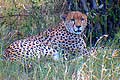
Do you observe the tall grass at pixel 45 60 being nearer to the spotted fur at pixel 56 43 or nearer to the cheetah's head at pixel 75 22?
the spotted fur at pixel 56 43

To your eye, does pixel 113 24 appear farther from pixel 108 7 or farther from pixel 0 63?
pixel 0 63

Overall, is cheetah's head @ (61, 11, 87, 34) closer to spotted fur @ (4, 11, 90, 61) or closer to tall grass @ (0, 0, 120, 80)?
spotted fur @ (4, 11, 90, 61)

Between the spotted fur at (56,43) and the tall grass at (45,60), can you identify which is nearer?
the tall grass at (45,60)

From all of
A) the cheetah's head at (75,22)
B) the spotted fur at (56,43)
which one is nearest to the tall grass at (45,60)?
the spotted fur at (56,43)

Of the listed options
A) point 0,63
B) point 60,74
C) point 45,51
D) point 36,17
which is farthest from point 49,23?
point 60,74

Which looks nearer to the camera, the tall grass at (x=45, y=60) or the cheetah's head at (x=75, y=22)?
the tall grass at (x=45, y=60)

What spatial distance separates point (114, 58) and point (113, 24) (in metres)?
1.12

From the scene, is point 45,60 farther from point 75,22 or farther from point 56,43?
point 75,22

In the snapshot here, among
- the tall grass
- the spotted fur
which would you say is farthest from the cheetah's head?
the tall grass

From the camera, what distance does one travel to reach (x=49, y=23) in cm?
580

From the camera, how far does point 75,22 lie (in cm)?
475

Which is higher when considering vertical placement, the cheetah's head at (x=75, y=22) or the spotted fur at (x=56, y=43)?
the cheetah's head at (x=75, y=22)

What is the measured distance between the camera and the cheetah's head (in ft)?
15.5

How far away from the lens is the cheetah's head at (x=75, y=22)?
4738 millimetres
